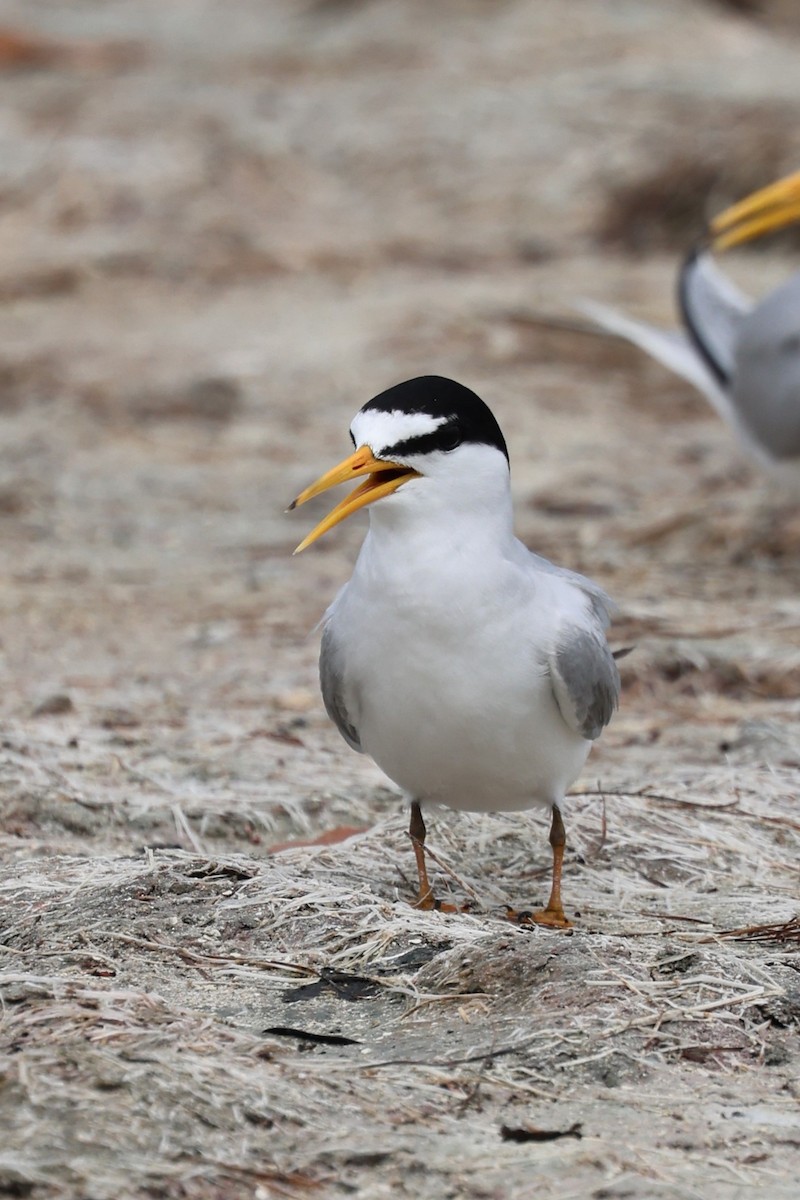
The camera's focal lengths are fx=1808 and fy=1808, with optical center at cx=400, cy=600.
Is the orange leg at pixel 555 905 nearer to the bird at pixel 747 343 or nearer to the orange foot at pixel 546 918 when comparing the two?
the orange foot at pixel 546 918

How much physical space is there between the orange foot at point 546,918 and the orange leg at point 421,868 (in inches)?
5.0

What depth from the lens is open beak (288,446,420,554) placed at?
3.38 metres

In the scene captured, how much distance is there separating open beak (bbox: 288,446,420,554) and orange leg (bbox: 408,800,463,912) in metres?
0.76

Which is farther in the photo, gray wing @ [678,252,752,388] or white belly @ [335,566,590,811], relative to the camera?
gray wing @ [678,252,752,388]

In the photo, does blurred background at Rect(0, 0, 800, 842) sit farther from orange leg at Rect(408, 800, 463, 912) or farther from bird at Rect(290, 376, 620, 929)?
bird at Rect(290, 376, 620, 929)

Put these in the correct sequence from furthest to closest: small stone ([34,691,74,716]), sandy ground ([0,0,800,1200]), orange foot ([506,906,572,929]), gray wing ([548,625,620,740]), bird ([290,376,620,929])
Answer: small stone ([34,691,74,716]), orange foot ([506,906,572,929]), gray wing ([548,625,620,740]), bird ([290,376,620,929]), sandy ground ([0,0,800,1200])

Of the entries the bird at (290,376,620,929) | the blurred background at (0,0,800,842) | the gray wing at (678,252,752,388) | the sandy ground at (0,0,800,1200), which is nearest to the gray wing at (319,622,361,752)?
the bird at (290,376,620,929)

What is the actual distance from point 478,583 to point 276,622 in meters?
3.23

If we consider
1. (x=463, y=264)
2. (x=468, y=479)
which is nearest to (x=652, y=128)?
(x=463, y=264)

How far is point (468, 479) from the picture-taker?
355 centimetres

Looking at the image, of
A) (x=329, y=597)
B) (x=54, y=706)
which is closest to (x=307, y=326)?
(x=329, y=597)

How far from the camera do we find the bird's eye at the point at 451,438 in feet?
11.5

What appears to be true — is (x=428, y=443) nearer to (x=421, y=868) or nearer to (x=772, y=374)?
(x=421, y=868)

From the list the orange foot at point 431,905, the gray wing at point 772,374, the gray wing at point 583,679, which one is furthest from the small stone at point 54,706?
the gray wing at point 772,374
